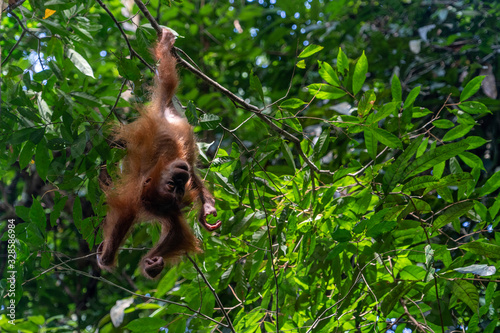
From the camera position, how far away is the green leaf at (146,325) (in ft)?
9.60

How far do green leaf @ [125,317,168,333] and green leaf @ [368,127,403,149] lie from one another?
1.72 m

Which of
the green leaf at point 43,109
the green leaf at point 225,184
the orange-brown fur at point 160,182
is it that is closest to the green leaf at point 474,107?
the green leaf at point 225,184

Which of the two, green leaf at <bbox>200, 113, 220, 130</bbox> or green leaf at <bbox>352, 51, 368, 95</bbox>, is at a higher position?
green leaf at <bbox>200, 113, 220, 130</bbox>

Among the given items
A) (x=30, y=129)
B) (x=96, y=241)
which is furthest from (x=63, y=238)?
(x=30, y=129)

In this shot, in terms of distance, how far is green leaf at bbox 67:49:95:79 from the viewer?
3150 millimetres

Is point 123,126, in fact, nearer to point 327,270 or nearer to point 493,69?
A: point 327,270

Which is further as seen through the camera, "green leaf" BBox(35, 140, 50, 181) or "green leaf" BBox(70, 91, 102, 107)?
"green leaf" BBox(70, 91, 102, 107)

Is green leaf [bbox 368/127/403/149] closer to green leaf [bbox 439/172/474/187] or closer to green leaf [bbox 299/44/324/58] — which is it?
green leaf [bbox 439/172/474/187]

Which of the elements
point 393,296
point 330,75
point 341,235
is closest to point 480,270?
point 393,296

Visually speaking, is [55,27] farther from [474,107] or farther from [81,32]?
[474,107]

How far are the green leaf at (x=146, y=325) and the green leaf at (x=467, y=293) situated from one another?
1705 mm

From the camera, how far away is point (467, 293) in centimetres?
256

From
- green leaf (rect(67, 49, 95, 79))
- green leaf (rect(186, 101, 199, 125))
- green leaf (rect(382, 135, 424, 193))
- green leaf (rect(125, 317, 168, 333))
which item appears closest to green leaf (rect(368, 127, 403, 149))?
green leaf (rect(382, 135, 424, 193))

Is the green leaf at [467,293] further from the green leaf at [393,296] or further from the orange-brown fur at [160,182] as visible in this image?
the orange-brown fur at [160,182]
